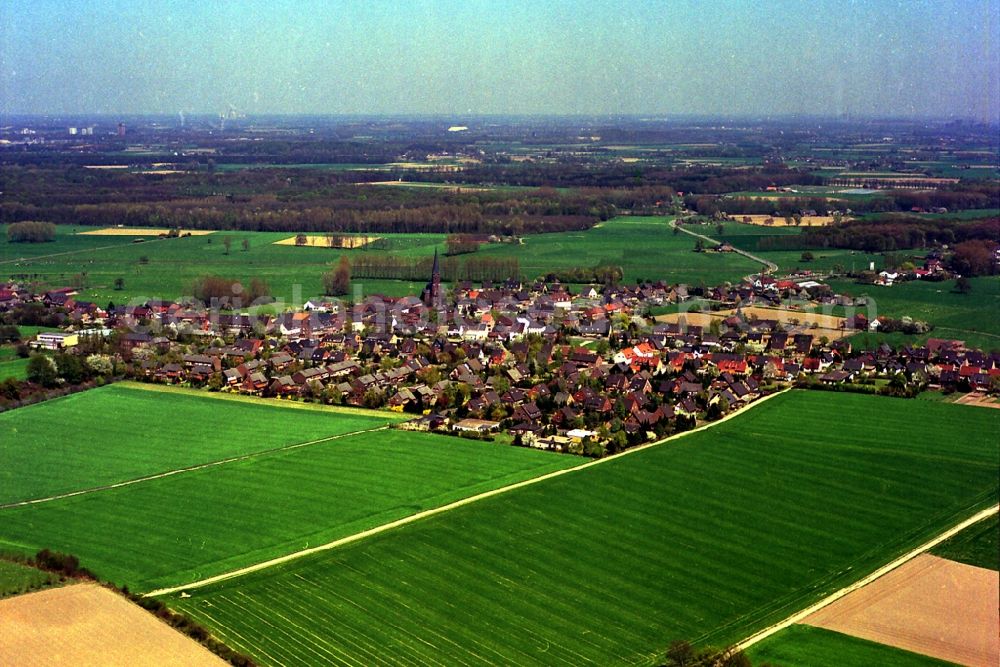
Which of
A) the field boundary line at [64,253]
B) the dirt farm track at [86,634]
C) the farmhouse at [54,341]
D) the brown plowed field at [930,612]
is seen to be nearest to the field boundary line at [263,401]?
the farmhouse at [54,341]

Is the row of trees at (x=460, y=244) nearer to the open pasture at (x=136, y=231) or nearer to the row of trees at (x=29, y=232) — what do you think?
the open pasture at (x=136, y=231)

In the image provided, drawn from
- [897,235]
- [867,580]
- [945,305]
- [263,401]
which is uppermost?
[897,235]

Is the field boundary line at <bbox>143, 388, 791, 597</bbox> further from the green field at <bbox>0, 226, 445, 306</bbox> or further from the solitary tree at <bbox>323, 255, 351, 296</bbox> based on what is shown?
the solitary tree at <bbox>323, 255, 351, 296</bbox>

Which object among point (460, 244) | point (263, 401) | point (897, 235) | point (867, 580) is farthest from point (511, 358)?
point (897, 235)

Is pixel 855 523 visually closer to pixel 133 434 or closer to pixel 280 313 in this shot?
pixel 133 434

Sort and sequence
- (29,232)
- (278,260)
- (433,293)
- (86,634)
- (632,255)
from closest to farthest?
(86,634) < (433,293) < (278,260) < (632,255) < (29,232)

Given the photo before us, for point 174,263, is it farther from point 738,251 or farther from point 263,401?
point 738,251

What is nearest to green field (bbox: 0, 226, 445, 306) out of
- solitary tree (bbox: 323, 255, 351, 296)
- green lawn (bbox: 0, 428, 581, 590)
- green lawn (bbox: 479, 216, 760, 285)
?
solitary tree (bbox: 323, 255, 351, 296)

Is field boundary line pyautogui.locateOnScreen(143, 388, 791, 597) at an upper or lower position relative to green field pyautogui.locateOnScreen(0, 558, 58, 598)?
lower
